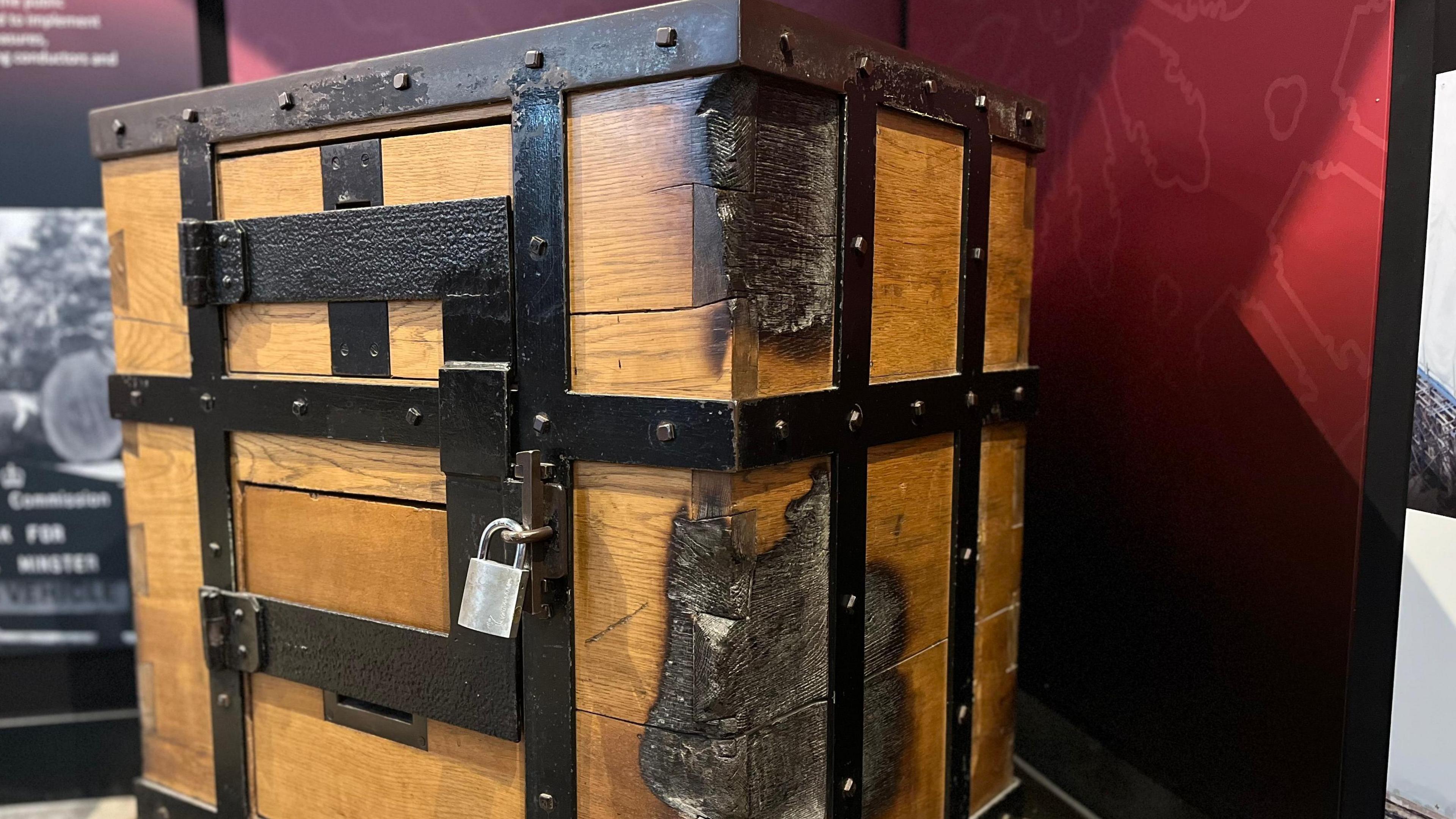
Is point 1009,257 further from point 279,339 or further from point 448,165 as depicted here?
point 279,339

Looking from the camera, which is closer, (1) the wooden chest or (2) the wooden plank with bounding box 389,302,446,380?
(1) the wooden chest

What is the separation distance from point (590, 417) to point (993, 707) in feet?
3.31

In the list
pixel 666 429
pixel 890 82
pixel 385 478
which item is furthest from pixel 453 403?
pixel 890 82

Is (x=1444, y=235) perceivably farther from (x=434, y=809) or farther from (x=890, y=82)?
(x=434, y=809)

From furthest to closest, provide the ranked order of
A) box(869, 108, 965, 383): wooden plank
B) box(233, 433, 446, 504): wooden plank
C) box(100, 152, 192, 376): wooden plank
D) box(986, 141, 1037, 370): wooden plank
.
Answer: box(100, 152, 192, 376): wooden plank, box(986, 141, 1037, 370): wooden plank, box(233, 433, 446, 504): wooden plank, box(869, 108, 965, 383): wooden plank

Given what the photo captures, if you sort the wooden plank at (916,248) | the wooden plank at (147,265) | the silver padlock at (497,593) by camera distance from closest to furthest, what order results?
the silver padlock at (497,593) < the wooden plank at (916,248) < the wooden plank at (147,265)

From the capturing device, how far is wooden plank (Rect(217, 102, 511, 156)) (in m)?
1.45

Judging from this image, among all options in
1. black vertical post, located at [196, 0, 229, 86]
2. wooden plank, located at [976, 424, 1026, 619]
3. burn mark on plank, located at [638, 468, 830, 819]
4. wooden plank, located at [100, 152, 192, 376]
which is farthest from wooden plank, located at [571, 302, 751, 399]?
black vertical post, located at [196, 0, 229, 86]

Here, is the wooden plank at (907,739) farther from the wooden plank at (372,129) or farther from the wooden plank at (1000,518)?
the wooden plank at (372,129)

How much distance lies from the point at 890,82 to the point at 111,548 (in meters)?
2.44

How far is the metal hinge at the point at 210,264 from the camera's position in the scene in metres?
1.75

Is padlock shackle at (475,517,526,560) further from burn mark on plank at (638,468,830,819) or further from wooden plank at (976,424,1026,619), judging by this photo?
wooden plank at (976,424,1026,619)

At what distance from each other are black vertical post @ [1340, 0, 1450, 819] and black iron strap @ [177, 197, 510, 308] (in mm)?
1168

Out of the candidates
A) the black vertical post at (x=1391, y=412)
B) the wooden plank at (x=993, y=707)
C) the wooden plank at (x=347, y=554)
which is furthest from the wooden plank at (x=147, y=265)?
the black vertical post at (x=1391, y=412)
